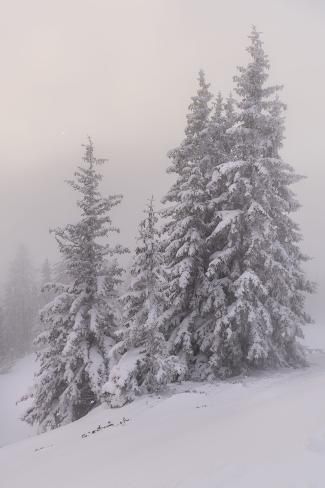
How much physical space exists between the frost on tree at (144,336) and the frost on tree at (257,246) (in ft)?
9.68

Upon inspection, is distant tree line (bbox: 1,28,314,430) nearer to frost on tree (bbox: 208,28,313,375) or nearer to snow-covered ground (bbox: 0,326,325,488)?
frost on tree (bbox: 208,28,313,375)

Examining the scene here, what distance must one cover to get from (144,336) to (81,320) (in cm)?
428

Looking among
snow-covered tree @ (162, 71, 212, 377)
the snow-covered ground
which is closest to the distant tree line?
snow-covered tree @ (162, 71, 212, 377)

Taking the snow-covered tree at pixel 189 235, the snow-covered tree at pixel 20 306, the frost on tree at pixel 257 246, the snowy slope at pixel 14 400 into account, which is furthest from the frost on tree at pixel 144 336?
the snow-covered tree at pixel 20 306

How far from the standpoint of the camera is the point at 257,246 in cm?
1964

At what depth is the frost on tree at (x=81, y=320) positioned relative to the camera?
2108cm

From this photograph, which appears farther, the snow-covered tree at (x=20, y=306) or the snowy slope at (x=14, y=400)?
the snow-covered tree at (x=20, y=306)

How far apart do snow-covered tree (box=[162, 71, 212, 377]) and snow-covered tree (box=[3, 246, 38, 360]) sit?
184 feet

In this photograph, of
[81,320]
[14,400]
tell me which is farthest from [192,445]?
[14,400]

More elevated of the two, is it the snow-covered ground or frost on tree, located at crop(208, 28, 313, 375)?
frost on tree, located at crop(208, 28, 313, 375)

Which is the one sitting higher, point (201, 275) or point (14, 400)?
point (201, 275)

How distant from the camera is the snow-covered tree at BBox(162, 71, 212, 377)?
20.4 metres

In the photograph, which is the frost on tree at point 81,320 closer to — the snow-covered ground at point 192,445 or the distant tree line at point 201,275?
the distant tree line at point 201,275

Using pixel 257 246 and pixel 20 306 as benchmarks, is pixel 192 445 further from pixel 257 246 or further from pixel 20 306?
pixel 20 306
